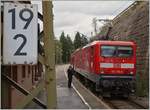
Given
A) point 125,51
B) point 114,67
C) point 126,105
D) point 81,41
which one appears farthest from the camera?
point 81,41

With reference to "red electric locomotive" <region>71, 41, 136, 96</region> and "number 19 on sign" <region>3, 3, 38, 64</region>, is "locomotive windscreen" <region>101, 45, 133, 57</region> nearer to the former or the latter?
"red electric locomotive" <region>71, 41, 136, 96</region>

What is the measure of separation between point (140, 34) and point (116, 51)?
7.86m

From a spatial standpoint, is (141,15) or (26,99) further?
(141,15)

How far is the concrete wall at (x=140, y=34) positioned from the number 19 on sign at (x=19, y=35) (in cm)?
2096

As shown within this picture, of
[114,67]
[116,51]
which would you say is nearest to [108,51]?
[116,51]

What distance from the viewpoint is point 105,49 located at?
79.6 feet

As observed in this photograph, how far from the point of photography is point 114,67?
78.7 ft

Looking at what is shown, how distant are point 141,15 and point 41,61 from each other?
2996 centimetres

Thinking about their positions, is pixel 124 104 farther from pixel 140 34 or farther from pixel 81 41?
pixel 81 41

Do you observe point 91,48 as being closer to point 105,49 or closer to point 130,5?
point 105,49

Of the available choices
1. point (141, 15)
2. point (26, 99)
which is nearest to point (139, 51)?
point (141, 15)

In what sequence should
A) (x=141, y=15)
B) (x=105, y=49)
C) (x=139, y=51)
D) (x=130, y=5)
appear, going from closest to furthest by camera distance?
(x=105, y=49), (x=139, y=51), (x=141, y=15), (x=130, y=5)

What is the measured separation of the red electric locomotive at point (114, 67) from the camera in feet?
77.9

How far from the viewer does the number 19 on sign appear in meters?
4.09
